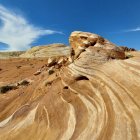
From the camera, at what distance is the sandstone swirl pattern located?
27.5ft

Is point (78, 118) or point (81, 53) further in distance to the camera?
point (81, 53)

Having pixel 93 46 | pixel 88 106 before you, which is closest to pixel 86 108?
pixel 88 106

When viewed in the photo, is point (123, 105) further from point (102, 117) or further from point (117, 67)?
point (117, 67)

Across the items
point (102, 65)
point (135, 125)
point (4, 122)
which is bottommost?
point (4, 122)

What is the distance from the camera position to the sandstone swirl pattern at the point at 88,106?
27.5 ft

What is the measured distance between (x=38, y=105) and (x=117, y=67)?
413cm

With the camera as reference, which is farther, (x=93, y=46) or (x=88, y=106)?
(x=93, y=46)

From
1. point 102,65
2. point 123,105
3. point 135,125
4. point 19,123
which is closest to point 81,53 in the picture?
point 102,65

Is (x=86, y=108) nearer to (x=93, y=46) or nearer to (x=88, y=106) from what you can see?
(x=88, y=106)

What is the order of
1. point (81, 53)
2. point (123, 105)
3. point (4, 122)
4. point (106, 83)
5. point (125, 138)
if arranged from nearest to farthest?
point (125, 138)
point (123, 105)
point (106, 83)
point (4, 122)
point (81, 53)

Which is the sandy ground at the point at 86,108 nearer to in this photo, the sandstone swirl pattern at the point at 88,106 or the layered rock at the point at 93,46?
the sandstone swirl pattern at the point at 88,106

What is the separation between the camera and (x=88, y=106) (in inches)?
395

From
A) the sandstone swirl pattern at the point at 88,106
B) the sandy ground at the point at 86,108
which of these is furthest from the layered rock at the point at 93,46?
the sandy ground at the point at 86,108

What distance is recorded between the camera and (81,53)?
14.2 m
